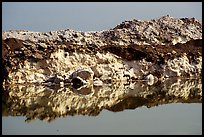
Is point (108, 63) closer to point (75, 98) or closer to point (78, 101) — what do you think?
point (75, 98)

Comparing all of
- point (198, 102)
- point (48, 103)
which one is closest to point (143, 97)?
point (198, 102)

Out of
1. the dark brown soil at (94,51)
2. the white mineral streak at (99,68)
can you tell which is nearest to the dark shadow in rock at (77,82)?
the white mineral streak at (99,68)

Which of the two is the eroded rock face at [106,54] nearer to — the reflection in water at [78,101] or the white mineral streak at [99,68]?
the white mineral streak at [99,68]

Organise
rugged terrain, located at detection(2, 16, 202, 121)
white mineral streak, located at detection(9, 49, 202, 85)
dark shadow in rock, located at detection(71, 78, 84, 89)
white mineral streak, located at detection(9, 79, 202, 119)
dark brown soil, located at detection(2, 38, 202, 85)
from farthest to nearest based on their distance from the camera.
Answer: white mineral streak, located at detection(9, 49, 202, 85)
dark brown soil, located at detection(2, 38, 202, 85)
dark shadow in rock, located at detection(71, 78, 84, 89)
rugged terrain, located at detection(2, 16, 202, 121)
white mineral streak, located at detection(9, 79, 202, 119)

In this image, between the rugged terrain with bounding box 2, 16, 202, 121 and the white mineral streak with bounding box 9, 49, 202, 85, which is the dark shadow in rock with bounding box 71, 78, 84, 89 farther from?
the white mineral streak with bounding box 9, 49, 202, 85

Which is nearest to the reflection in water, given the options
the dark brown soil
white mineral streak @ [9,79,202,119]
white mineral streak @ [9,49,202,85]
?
white mineral streak @ [9,79,202,119]

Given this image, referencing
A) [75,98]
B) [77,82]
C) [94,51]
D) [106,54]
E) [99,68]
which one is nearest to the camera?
[75,98]

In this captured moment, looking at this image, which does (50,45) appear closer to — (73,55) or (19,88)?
(73,55)

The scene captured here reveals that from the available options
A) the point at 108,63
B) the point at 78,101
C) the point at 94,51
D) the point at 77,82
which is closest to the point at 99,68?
the point at 108,63
